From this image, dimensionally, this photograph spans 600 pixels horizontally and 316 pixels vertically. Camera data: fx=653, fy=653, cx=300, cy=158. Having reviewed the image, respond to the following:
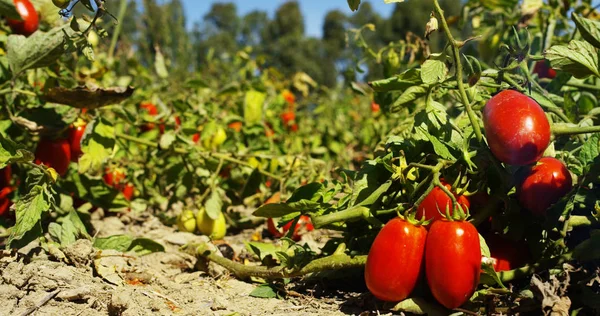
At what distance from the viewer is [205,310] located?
4.33ft

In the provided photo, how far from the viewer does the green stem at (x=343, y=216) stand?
49.4 inches

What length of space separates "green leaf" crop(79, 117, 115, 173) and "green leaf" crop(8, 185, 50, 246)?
0.30 metres

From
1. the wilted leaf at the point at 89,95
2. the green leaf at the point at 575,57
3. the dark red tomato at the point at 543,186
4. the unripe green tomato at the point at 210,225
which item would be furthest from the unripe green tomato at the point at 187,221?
the green leaf at the point at 575,57

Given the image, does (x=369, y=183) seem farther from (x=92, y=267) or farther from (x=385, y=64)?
(x=385, y=64)

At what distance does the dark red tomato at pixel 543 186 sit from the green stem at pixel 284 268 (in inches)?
13.0

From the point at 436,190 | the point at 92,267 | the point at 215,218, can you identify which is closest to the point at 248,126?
the point at 215,218

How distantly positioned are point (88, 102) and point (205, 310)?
63 centimetres

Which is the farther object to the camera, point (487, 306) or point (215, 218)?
point (215, 218)

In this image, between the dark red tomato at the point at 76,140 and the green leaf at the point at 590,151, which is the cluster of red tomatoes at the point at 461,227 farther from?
the dark red tomato at the point at 76,140

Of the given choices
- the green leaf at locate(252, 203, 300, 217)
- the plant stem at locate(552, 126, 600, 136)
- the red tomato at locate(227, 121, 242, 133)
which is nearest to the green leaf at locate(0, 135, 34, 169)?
the green leaf at locate(252, 203, 300, 217)

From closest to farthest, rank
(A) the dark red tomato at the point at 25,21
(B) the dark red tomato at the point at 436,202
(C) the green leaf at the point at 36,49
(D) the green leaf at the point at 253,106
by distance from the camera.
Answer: (B) the dark red tomato at the point at 436,202
(C) the green leaf at the point at 36,49
(A) the dark red tomato at the point at 25,21
(D) the green leaf at the point at 253,106

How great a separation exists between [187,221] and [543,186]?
1187mm

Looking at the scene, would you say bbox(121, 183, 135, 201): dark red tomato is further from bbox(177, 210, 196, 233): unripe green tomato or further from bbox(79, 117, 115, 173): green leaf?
bbox(79, 117, 115, 173): green leaf

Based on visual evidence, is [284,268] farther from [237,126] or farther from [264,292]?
[237,126]
